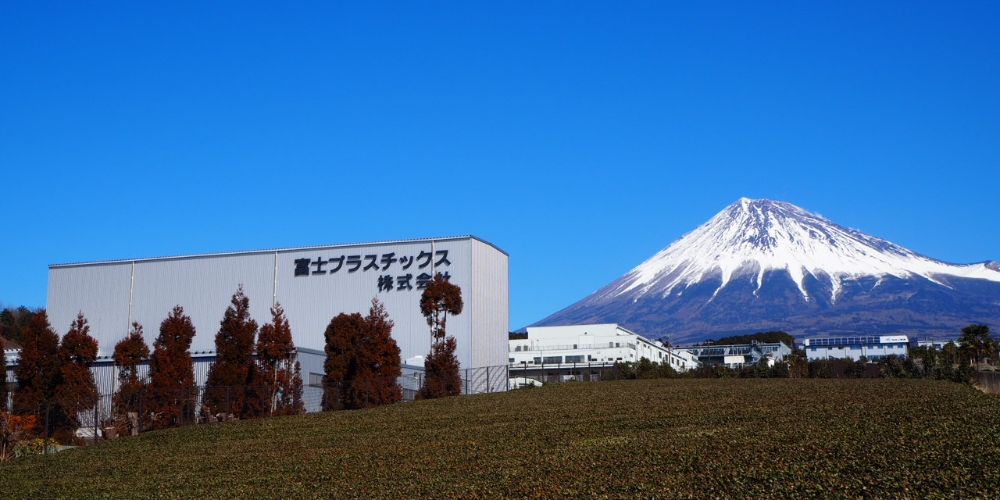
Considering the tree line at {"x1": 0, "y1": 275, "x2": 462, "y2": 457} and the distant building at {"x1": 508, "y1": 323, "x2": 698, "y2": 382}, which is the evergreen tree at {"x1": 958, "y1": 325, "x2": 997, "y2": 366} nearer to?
the distant building at {"x1": 508, "y1": 323, "x2": 698, "y2": 382}

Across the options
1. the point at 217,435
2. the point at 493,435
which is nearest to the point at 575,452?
the point at 493,435

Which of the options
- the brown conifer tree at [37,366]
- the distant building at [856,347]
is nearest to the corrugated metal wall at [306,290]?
the brown conifer tree at [37,366]

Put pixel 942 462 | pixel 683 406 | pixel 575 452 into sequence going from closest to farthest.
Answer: pixel 942 462 → pixel 575 452 → pixel 683 406

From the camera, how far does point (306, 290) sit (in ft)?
160

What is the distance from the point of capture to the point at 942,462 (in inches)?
551

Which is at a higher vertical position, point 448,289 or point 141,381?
point 448,289

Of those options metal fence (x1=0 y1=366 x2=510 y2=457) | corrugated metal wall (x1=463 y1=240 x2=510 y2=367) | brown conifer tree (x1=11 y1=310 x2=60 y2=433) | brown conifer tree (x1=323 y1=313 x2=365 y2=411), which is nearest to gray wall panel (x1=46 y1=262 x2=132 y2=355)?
brown conifer tree (x1=11 y1=310 x2=60 y2=433)

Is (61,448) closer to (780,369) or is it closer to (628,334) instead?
(780,369)

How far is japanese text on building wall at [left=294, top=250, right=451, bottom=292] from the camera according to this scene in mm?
47312

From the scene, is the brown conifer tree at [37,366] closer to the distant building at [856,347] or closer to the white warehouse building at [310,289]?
the white warehouse building at [310,289]

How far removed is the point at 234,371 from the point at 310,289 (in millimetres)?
12177

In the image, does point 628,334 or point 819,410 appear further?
point 628,334

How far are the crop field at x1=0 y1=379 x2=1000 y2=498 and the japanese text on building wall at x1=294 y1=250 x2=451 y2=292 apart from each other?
15.5 meters

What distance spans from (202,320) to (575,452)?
3511 cm
